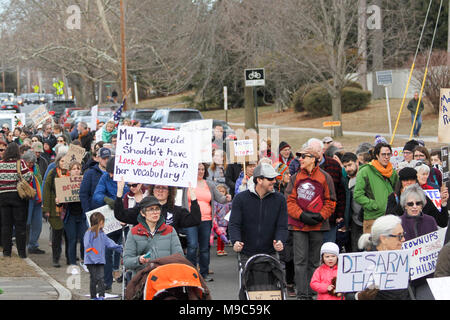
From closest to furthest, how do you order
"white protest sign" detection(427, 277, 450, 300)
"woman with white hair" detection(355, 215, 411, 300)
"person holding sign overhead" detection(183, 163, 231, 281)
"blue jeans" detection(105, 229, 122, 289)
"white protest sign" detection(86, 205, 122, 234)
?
"white protest sign" detection(427, 277, 450, 300)
"woman with white hair" detection(355, 215, 411, 300)
"white protest sign" detection(86, 205, 122, 234)
"blue jeans" detection(105, 229, 122, 289)
"person holding sign overhead" detection(183, 163, 231, 281)

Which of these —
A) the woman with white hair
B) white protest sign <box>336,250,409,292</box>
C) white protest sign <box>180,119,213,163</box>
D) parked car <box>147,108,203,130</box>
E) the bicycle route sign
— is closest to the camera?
white protest sign <box>336,250,409,292</box>

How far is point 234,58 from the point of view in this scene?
38.7m

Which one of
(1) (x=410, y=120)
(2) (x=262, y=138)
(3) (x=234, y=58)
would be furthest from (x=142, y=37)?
(2) (x=262, y=138)

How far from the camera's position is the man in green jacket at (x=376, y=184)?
34.6 ft

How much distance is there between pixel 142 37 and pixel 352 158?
1192 inches

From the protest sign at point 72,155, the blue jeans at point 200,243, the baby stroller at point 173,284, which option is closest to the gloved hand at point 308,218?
the blue jeans at point 200,243

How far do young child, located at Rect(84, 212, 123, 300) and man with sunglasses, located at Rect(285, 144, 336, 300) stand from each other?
2258mm

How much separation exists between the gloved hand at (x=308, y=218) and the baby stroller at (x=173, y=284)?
11.0 feet

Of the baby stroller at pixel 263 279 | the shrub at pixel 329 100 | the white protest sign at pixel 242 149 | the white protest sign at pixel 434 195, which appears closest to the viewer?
the baby stroller at pixel 263 279

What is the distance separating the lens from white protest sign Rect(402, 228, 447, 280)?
7.38 metres

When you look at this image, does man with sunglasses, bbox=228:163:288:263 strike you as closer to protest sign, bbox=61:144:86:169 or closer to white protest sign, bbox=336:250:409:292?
white protest sign, bbox=336:250:409:292

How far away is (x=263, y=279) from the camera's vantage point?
766 cm

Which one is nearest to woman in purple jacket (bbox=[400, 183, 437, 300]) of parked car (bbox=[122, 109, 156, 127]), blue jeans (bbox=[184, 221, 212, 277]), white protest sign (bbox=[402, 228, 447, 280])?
white protest sign (bbox=[402, 228, 447, 280])

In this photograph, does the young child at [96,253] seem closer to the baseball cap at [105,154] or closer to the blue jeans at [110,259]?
the blue jeans at [110,259]
